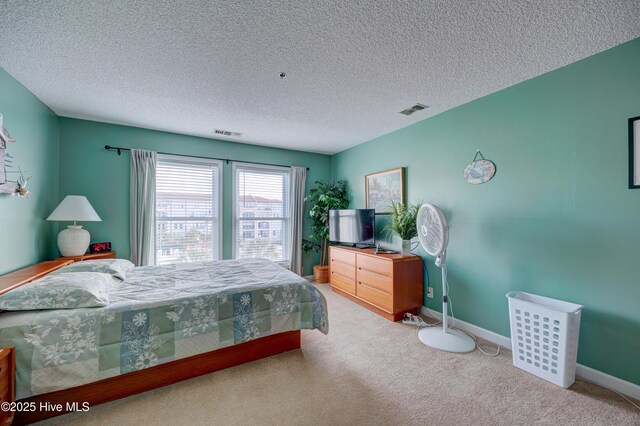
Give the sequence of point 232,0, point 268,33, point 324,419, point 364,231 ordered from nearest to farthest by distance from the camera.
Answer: point 232,0
point 324,419
point 268,33
point 364,231

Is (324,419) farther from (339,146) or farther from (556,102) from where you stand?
(339,146)

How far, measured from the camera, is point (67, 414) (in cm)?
156

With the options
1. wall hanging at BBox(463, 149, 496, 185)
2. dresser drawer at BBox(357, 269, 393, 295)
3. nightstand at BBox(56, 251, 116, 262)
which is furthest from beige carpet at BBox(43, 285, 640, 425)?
nightstand at BBox(56, 251, 116, 262)

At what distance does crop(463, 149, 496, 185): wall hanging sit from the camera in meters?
2.54

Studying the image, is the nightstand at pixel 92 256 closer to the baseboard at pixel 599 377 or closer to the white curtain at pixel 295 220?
the white curtain at pixel 295 220

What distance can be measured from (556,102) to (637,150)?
0.66 meters

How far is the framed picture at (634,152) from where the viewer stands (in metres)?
1.70

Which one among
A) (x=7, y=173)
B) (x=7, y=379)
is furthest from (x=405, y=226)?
(x=7, y=173)

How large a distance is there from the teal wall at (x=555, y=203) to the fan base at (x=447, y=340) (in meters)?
0.28

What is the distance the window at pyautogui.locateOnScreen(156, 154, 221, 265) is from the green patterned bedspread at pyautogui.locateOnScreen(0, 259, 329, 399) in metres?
1.32

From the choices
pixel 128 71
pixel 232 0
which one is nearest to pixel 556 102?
pixel 232 0

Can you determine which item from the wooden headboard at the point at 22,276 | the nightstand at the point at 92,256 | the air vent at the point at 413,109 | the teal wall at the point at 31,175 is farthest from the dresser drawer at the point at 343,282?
the teal wall at the point at 31,175

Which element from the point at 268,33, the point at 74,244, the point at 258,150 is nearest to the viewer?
the point at 268,33

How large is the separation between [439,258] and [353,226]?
157 cm
